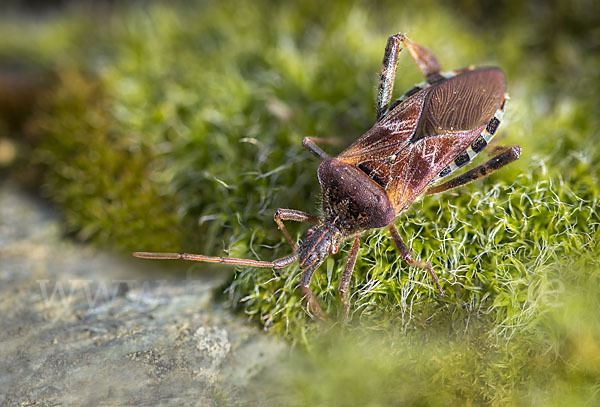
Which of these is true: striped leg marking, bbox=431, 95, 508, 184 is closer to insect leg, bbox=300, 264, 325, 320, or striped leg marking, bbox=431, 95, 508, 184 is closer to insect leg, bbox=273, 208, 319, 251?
insect leg, bbox=273, 208, 319, 251

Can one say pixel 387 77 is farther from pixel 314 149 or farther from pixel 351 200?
pixel 351 200

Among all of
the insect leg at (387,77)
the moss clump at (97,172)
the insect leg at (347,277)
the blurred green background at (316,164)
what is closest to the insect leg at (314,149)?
the blurred green background at (316,164)

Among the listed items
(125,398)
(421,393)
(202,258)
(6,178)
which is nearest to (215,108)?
(202,258)

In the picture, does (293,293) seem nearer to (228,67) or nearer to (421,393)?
(421,393)

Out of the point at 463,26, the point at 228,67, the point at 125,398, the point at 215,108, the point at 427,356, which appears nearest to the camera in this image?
the point at 125,398

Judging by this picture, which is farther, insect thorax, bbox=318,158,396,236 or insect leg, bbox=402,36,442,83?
insect leg, bbox=402,36,442,83

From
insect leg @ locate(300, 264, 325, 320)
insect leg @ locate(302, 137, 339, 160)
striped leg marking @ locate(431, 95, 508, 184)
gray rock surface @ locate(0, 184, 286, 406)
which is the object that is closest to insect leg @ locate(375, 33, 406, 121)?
insect leg @ locate(302, 137, 339, 160)

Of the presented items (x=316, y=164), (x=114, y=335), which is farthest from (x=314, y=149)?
(x=114, y=335)
